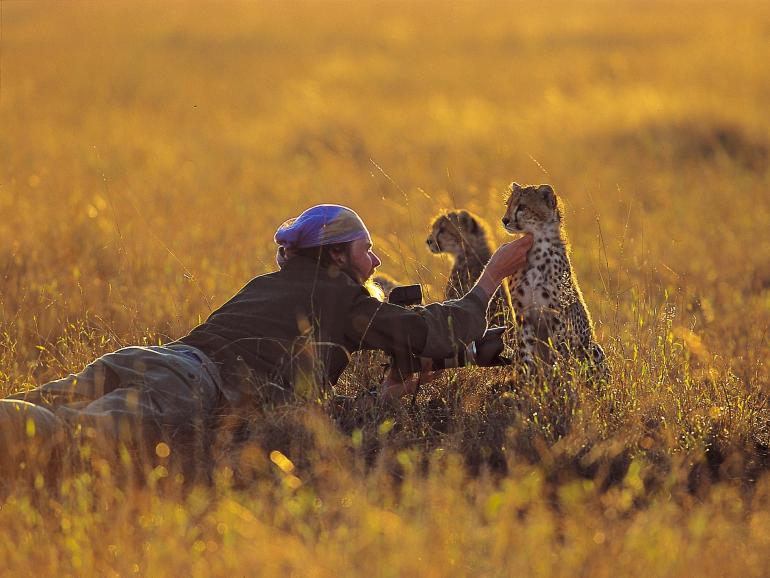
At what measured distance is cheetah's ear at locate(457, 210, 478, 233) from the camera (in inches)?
270

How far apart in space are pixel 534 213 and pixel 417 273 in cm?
78

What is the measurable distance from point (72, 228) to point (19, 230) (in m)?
0.35

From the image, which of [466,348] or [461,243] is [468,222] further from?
[466,348]

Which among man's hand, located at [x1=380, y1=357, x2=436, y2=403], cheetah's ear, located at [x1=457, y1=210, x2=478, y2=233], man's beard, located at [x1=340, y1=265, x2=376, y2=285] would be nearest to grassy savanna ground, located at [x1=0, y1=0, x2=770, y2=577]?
man's hand, located at [x1=380, y1=357, x2=436, y2=403]

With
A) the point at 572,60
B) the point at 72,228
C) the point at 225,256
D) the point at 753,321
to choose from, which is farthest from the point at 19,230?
the point at 572,60

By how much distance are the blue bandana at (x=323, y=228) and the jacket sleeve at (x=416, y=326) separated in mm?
226

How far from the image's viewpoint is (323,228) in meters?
4.50

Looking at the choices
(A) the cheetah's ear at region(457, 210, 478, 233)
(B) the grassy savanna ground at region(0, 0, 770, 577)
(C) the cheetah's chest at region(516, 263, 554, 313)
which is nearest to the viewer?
(B) the grassy savanna ground at region(0, 0, 770, 577)

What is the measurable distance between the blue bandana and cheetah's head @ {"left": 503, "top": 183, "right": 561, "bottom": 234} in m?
0.97

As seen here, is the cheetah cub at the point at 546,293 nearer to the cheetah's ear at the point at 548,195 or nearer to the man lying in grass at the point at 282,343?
the cheetah's ear at the point at 548,195

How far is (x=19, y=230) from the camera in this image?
7.45m

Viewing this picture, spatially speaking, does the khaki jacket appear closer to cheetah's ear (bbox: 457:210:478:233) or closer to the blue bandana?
the blue bandana

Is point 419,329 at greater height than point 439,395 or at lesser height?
greater

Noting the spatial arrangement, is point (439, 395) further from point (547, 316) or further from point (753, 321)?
point (753, 321)
